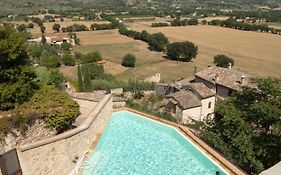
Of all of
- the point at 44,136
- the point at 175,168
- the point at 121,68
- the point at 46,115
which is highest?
the point at 46,115

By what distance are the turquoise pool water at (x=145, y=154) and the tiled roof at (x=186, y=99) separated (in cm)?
755

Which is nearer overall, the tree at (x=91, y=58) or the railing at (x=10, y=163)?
the railing at (x=10, y=163)

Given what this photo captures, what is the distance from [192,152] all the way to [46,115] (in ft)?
26.2

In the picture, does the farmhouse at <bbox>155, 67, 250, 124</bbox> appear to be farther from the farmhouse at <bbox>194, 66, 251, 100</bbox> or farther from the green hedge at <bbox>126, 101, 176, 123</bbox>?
the green hedge at <bbox>126, 101, 176, 123</bbox>

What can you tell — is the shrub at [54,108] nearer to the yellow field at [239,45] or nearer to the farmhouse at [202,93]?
the farmhouse at [202,93]

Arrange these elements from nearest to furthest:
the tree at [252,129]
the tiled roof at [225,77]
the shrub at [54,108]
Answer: the shrub at [54,108] → the tree at [252,129] → the tiled roof at [225,77]

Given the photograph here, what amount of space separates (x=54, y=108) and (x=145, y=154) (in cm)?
540

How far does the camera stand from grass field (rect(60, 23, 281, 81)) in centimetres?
6034

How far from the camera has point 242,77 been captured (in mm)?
30703

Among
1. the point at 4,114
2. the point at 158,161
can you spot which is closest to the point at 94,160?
the point at 158,161

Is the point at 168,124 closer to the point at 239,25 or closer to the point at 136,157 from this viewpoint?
the point at 136,157

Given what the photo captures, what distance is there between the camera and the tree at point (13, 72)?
610 inches

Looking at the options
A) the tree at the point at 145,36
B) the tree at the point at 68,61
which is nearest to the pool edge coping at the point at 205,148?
the tree at the point at 68,61

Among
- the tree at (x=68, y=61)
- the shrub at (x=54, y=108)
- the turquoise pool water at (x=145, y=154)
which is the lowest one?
the tree at (x=68, y=61)
